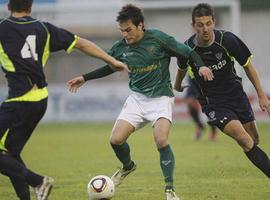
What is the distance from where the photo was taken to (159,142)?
838cm

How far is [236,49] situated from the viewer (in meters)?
8.82

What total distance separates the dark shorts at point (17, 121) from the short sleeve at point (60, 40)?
0.55 meters

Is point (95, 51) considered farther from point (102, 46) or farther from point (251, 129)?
point (102, 46)

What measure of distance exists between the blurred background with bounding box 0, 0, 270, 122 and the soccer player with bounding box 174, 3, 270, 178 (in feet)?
45.7

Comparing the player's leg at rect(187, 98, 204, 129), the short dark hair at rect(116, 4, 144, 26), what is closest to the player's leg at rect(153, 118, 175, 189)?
the short dark hair at rect(116, 4, 144, 26)

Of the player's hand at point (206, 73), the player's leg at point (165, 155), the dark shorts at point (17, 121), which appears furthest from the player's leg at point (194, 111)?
the dark shorts at point (17, 121)

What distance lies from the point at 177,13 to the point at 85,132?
19.3 feet

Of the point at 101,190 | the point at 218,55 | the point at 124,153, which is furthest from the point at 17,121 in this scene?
the point at 218,55

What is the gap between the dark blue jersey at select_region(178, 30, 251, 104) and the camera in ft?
29.0

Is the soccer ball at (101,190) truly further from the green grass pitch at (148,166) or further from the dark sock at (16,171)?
the dark sock at (16,171)

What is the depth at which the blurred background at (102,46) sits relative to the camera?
77.6 feet

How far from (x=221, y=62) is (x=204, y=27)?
50cm

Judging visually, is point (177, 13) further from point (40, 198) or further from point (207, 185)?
point (40, 198)

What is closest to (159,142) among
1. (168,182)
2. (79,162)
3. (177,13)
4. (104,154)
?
(168,182)
